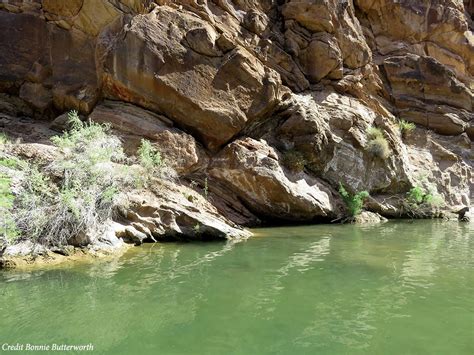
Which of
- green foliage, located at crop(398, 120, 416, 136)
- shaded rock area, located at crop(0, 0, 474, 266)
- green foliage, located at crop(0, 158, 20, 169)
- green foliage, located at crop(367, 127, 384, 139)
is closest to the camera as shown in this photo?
green foliage, located at crop(0, 158, 20, 169)

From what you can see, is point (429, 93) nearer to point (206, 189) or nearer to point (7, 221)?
point (206, 189)

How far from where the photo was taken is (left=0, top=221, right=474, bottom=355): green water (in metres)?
5.87

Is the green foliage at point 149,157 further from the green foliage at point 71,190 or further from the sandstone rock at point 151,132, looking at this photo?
the sandstone rock at point 151,132

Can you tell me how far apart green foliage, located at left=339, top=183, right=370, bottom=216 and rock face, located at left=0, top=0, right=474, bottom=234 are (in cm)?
42

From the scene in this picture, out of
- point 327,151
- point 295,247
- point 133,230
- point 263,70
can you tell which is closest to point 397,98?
point 327,151

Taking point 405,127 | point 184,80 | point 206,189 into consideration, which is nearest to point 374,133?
point 405,127

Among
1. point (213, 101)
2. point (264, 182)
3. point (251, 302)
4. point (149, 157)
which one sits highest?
point (213, 101)

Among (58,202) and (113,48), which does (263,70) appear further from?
(58,202)

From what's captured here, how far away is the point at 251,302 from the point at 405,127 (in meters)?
21.9

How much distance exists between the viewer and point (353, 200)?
20.2m

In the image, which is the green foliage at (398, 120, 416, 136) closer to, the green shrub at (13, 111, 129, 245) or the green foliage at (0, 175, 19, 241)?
the green shrub at (13, 111, 129, 245)

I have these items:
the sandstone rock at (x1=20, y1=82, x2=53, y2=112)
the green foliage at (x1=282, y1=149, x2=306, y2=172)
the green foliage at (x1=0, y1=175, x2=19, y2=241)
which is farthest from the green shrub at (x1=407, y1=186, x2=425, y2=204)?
the green foliage at (x1=0, y1=175, x2=19, y2=241)

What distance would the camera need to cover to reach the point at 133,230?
43.8ft

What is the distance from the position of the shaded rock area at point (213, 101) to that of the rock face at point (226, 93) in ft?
0.19
